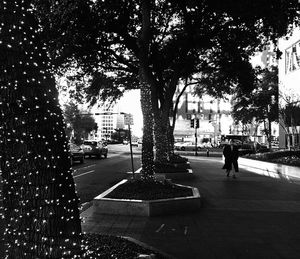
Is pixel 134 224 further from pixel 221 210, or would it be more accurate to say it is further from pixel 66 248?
pixel 66 248

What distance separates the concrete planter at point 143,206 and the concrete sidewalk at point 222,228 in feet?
0.58

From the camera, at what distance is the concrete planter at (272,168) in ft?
61.9

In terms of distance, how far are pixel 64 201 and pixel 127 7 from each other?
40.4 feet

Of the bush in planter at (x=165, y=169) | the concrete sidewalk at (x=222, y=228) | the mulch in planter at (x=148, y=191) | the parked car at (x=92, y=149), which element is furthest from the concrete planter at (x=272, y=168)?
the parked car at (x=92, y=149)

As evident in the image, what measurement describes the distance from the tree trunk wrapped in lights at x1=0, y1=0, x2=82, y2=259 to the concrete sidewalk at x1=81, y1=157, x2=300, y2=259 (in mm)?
2544

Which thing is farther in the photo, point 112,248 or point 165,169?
point 165,169

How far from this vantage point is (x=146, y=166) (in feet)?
35.6

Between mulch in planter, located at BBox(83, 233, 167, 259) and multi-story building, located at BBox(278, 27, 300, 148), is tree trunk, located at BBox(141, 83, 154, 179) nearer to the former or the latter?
mulch in planter, located at BBox(83, 233, 167, 259)

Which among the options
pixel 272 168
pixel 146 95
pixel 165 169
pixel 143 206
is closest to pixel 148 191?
pixel 143 206

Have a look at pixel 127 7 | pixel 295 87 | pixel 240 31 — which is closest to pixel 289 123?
pixel 295 87

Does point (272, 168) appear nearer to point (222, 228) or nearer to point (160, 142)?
point (160, 142)

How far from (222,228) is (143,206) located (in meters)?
1.82

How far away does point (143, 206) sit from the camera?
27.8 feet

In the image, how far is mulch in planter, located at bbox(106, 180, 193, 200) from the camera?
9227mm
